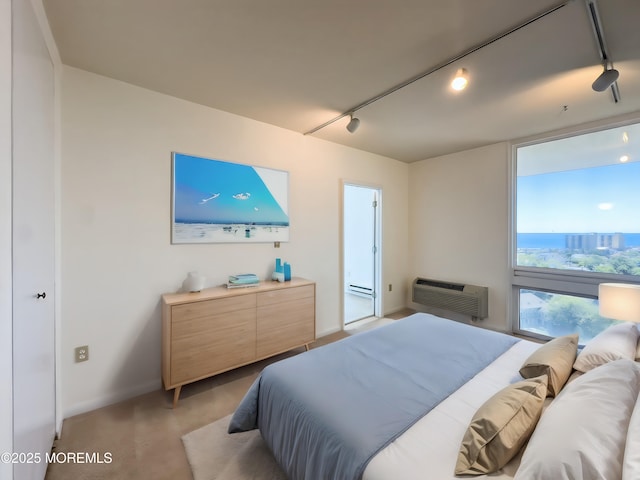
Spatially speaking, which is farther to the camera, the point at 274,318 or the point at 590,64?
the point at 274,318

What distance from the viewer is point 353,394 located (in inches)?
52.4

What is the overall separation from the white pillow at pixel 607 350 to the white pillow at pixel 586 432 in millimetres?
305

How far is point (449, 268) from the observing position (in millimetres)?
4113

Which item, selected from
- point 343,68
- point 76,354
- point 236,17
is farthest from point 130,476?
point 343,68

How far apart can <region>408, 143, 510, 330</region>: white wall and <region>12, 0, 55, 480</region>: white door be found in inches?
171

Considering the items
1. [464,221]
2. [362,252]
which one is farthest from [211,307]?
[464,221]

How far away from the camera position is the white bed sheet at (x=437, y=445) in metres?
0.93

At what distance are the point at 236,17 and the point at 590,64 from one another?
238 cm

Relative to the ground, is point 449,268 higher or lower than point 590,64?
lower

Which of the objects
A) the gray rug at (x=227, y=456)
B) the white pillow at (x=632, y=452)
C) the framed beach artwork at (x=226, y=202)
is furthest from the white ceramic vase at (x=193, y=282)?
the white pillow at (x=632, y=452)

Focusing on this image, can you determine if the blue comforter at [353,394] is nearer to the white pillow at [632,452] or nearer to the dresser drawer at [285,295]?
the white pillow at [632,452]

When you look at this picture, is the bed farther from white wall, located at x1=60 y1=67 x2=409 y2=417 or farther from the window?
the window

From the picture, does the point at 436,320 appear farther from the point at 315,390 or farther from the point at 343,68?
the point at 343,68

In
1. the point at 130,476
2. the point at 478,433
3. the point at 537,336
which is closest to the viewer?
the point at 478,433
